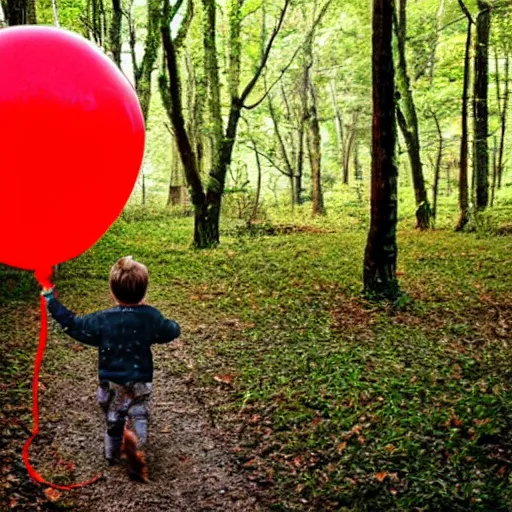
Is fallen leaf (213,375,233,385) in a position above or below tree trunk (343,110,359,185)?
below

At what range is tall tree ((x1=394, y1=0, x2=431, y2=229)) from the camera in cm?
1505

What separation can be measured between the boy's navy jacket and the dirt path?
721mm

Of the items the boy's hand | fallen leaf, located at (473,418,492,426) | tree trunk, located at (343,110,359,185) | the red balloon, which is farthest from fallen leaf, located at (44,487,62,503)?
tree trunk, located at (343,110,359,185)

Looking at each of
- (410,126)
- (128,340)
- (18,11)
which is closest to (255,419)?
(128,340)

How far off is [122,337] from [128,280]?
40 cm

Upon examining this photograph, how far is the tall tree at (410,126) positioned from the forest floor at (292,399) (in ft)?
20.6

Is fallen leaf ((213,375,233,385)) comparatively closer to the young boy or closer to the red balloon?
the young boy

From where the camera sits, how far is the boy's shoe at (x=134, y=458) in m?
3.75

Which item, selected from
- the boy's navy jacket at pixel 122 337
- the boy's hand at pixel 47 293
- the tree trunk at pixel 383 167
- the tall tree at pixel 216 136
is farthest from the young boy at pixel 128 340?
the tall tree at pixel 216 136

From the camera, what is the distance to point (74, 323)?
3.77 meters

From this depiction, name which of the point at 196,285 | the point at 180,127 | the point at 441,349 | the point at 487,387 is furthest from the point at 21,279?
the point at 487,387

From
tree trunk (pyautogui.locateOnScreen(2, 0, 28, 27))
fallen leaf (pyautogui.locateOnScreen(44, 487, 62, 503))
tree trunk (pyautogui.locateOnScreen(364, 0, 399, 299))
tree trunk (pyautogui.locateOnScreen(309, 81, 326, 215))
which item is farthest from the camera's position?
tree trunk (pyautogui.locateOnScreen(309, 81, 326, 215))

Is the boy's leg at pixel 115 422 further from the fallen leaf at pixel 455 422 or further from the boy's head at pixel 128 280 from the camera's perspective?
the fallen leaf at pixel 455 422

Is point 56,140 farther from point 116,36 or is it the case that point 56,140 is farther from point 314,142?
point 314,142
